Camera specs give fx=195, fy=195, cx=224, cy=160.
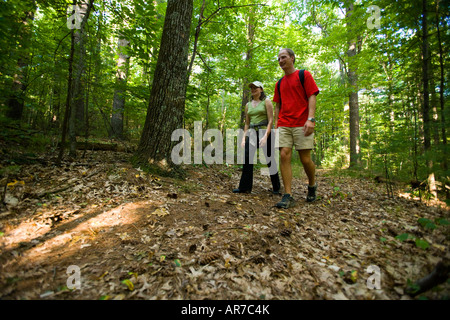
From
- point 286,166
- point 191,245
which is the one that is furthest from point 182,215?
point 286,166

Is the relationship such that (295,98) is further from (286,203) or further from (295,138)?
(286,203)

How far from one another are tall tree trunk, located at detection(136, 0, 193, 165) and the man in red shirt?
7.12 ft

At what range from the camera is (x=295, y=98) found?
11.2 feet

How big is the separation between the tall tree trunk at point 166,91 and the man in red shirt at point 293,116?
7.12 feet

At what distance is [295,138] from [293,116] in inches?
15.4

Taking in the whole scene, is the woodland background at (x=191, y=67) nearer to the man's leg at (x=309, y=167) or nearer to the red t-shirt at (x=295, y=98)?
the man's leg at (x=309, y=167)

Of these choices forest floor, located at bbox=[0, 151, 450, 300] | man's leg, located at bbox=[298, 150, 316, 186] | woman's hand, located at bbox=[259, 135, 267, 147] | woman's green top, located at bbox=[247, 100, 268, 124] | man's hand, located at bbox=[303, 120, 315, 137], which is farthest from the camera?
woman's green top, located at bbox=[247, 100, 268, 124]

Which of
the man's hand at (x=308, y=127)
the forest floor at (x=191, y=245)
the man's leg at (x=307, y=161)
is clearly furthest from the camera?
the man's leg at (x=307, y=161)

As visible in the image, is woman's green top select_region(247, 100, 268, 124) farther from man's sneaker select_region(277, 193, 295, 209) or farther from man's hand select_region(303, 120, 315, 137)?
man's sneaker select_region(277, 193, 295, 209)

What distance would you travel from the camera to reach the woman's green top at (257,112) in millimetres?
3986

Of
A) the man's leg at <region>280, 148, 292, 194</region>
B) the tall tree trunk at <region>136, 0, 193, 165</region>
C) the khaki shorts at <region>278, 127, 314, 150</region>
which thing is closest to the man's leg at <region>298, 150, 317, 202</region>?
the khaki shorts at <region>278, 127, 314, 150</region>

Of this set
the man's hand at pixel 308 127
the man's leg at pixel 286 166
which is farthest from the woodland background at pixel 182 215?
the man's hand at pixel 308 127

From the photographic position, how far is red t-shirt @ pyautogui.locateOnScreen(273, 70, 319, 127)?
11.0ft
